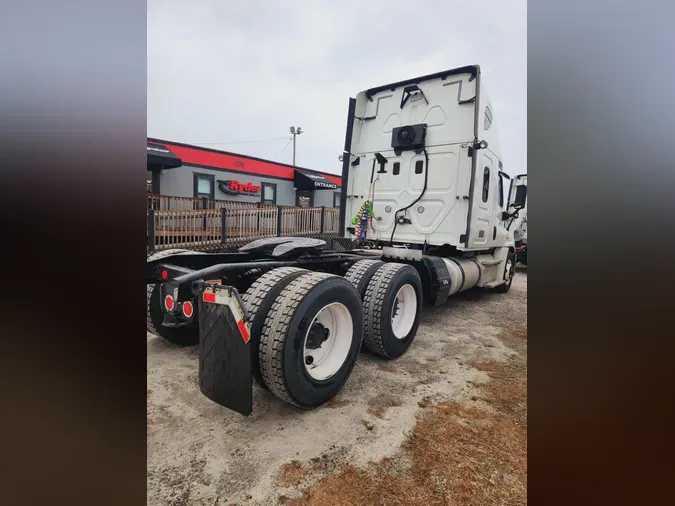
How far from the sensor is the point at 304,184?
19.4 m

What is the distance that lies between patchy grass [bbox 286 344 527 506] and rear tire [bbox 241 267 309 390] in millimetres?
748

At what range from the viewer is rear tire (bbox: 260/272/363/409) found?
2477 mm

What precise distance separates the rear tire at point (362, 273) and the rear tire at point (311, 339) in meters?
0.70

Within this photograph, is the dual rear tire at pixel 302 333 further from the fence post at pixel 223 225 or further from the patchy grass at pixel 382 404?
the fence post at pixel 223 225

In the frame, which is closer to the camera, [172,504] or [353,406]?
[172,504]

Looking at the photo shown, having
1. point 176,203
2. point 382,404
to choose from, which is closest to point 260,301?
point 382,404

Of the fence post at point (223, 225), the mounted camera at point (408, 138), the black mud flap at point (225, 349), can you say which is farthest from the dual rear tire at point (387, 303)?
the fence post at point (223, 225)

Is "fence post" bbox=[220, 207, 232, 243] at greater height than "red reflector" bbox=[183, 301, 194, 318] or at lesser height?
greater

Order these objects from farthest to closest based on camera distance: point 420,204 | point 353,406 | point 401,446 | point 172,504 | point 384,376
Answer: point 420,204
point 384,376
point 353,406
point 401,446
point 172,504

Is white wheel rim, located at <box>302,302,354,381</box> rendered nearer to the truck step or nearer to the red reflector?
the red reflector

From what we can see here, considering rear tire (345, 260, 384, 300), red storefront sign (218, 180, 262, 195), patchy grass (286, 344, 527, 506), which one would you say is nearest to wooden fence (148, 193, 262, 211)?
red storefront sign (218, 180, 262, 195)
